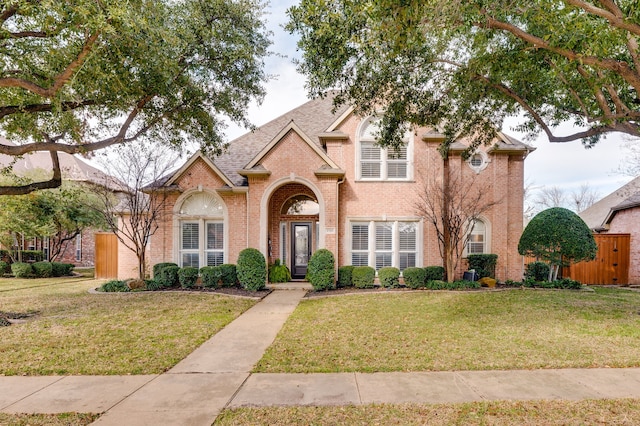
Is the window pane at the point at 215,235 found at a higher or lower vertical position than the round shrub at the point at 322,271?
higher

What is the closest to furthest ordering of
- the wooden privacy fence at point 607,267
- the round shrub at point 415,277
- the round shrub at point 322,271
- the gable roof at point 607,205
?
the round shrub at point 322,271
the round shrub at point 415,277
the wooden privacy fence at point 607,267
the gable roof at point 607,205

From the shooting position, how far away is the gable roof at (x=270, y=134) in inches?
609

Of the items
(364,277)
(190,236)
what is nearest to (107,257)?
(190,236)

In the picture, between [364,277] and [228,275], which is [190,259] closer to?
[228,275]

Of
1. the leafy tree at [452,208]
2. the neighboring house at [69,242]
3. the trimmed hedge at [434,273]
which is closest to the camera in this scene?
the leafy tree at [452,208]

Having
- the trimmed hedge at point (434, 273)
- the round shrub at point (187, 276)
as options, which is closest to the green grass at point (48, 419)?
the round shrub at point (187, 276)

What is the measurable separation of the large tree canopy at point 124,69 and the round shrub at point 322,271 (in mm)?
5330

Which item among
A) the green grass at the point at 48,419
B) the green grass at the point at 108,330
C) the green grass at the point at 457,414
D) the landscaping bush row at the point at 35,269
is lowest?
the landscaping bush row at the point at 35,269

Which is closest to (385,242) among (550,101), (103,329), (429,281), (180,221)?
(429,281)

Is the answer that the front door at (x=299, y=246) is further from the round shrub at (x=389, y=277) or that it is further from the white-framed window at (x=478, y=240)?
the white-framed window at (x=478, y=240)

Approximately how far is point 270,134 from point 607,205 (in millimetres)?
23839

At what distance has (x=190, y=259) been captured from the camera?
1501 cm

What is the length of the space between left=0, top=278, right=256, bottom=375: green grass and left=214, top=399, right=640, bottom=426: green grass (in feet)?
7.75

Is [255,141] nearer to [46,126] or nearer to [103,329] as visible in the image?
[46,126]
